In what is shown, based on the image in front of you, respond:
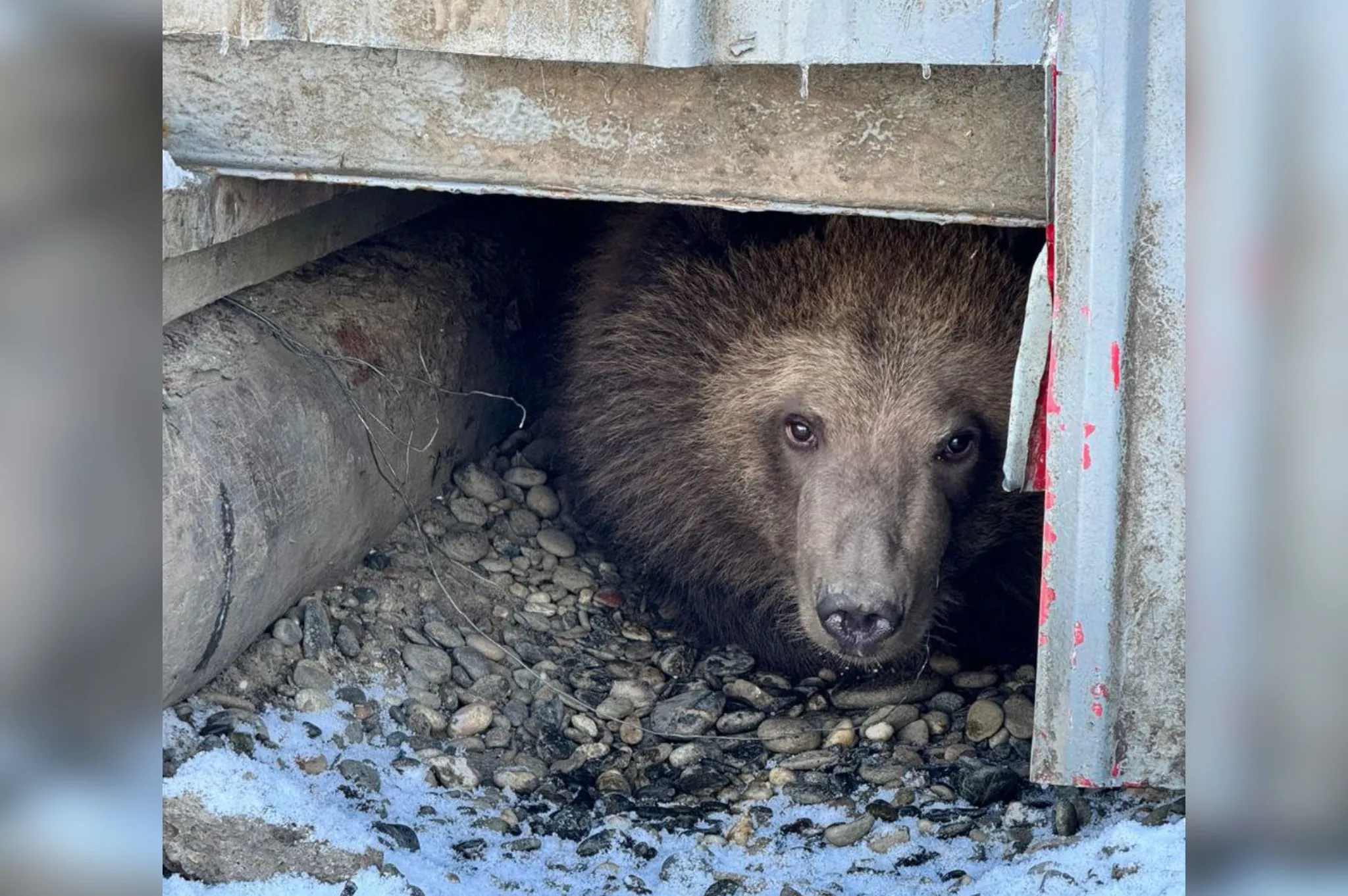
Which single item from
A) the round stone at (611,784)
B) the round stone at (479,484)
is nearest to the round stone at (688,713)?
the round stone at (611,784)

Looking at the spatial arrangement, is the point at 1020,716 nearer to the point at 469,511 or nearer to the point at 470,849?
the point at 470,849

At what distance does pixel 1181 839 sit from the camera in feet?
10.0

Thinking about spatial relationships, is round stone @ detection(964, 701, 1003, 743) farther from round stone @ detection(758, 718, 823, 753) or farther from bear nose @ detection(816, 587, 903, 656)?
bear nose @ detection(816, 587, 903, 656)

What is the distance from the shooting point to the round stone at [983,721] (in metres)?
4.02

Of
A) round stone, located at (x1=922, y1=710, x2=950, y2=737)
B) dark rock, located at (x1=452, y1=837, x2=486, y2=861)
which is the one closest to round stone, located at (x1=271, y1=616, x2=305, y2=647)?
dark rock, located at (x1=452, y1=837, x2=486, y2=861)

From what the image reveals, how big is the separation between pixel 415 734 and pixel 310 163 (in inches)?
63.6

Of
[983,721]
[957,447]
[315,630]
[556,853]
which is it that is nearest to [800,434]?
[957,447]

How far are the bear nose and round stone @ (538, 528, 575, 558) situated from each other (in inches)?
62.5

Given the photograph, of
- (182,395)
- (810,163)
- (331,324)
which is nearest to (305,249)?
(331,324)

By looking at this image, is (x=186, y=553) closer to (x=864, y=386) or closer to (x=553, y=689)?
(x=553, y=689)

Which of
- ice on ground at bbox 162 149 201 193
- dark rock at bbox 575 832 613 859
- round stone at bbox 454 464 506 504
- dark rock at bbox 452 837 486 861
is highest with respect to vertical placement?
ice on ground at bbox 162 149 201 193

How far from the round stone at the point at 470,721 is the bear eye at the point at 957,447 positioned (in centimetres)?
154

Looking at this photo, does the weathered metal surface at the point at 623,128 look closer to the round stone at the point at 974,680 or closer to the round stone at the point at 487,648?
the round stone at the point at 487,648

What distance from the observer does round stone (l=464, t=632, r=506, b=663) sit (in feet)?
14.4
